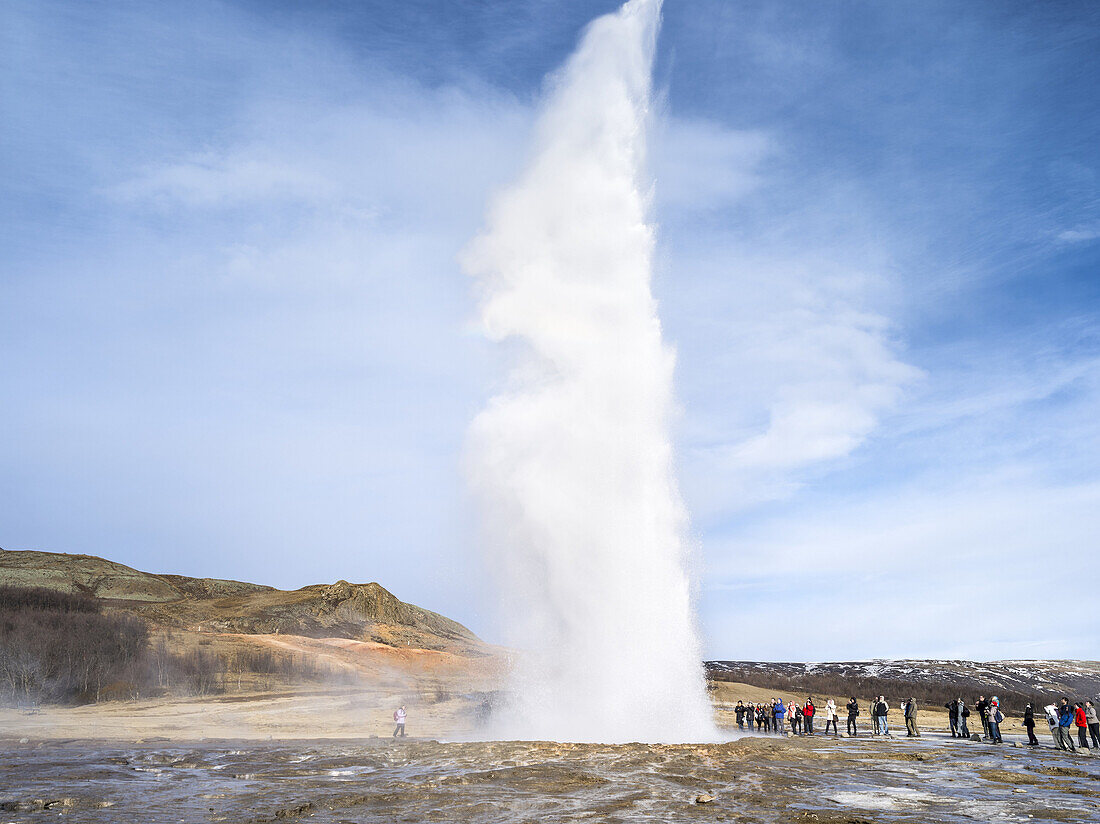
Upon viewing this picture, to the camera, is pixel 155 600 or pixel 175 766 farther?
pixel 155 600

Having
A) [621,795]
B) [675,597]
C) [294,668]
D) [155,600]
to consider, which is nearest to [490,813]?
[621,795]

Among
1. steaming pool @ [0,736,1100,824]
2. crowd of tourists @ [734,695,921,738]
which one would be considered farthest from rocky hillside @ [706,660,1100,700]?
steaming pool @ [0,736,1100,824]

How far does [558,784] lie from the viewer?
14820 millimetres

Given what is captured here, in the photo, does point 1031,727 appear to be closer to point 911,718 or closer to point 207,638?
point 911,718

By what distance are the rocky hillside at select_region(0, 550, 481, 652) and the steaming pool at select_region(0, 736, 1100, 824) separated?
6349cm

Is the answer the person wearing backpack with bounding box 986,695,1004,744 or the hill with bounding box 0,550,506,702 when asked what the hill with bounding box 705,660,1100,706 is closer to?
the hill with bounding box 0,550,506,702

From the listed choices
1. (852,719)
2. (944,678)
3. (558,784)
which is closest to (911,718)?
(852,719)

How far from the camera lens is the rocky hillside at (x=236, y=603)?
87812 millimetres

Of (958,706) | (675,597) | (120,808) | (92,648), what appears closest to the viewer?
(120,808)

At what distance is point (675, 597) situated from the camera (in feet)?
82.0

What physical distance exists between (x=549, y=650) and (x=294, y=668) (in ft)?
148

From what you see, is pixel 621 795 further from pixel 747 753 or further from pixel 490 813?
pixel 747 753

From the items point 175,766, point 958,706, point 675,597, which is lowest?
point 175,766

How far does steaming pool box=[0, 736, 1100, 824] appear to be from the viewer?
1188 cm
